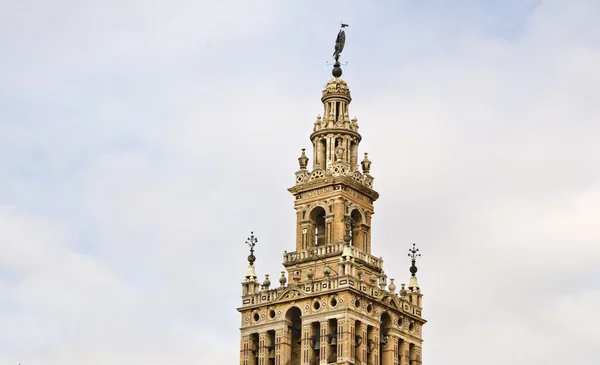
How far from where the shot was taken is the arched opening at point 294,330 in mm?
97438

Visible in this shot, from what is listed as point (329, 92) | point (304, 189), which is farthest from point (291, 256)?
point (329, 92)

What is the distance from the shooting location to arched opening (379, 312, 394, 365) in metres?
97.6

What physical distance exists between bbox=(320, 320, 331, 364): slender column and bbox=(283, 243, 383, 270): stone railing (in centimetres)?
476

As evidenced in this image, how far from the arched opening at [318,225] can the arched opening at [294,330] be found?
16.7 ft

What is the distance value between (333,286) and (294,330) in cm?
384

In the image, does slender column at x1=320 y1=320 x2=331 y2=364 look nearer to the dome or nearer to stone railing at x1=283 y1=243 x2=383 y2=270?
stone railing at x1=283 y1=243 x2=383 y2=270

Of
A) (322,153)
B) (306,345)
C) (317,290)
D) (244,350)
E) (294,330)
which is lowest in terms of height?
(306,345)

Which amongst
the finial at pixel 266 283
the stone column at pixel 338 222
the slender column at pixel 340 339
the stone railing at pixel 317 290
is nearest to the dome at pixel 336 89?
the stone column at pixel 338 222

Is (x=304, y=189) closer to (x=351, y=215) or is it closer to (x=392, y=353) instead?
(x=351, y=215)

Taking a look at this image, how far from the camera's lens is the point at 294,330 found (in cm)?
9794

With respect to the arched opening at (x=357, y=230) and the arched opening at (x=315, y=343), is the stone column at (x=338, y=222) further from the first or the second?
the arched opening at (x=315, y=343)

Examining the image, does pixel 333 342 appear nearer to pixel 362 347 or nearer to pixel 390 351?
pixel 362 347

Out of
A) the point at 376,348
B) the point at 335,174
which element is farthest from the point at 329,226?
the point at 376,348

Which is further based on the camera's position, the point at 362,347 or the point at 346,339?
the point at 362,347
